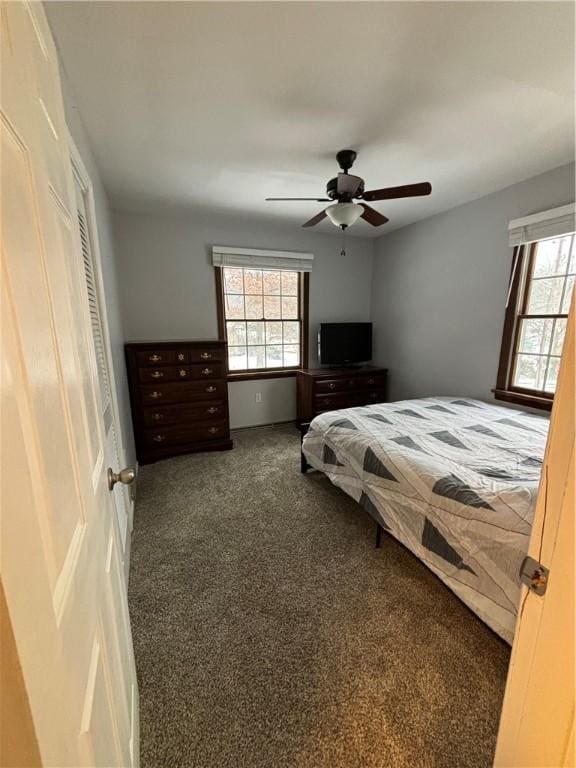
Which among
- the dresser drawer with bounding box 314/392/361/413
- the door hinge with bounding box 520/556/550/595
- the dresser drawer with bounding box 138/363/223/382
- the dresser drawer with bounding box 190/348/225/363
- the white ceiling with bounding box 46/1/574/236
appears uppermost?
the white ceiling with bounding box 46/1/574/236

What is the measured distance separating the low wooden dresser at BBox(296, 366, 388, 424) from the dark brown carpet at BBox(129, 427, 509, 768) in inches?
68.4

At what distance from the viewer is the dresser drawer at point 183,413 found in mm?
3129

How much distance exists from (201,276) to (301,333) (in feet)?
4.77

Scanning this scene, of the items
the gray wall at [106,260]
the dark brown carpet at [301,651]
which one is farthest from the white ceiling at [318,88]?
the dark brown carpet at [301,651]

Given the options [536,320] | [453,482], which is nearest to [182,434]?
[453,482]

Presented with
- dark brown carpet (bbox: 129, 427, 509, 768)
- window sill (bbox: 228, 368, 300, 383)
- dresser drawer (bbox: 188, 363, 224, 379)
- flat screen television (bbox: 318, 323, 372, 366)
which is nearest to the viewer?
dark brown carpet (bbox: 129, 427, 509, 768)

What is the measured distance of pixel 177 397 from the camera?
3.21 meters

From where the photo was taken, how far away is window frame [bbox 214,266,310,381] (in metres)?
3.77

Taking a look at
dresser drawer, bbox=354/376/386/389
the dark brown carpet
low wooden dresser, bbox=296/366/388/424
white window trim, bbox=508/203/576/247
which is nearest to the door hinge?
the dark brown carpet

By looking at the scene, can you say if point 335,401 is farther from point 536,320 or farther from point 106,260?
point 106,260

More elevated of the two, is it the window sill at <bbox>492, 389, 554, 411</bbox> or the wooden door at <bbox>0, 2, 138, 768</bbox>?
the wooden door at <bbox>0, 2, 138, 768</bbox>

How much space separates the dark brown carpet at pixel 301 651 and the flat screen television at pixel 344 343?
7.80 feet

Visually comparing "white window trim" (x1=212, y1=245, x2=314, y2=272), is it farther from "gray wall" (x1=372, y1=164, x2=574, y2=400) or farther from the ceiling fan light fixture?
the ceiling fan light fixture

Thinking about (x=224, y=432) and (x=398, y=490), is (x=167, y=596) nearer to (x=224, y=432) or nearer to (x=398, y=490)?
(x=398, y=490)
